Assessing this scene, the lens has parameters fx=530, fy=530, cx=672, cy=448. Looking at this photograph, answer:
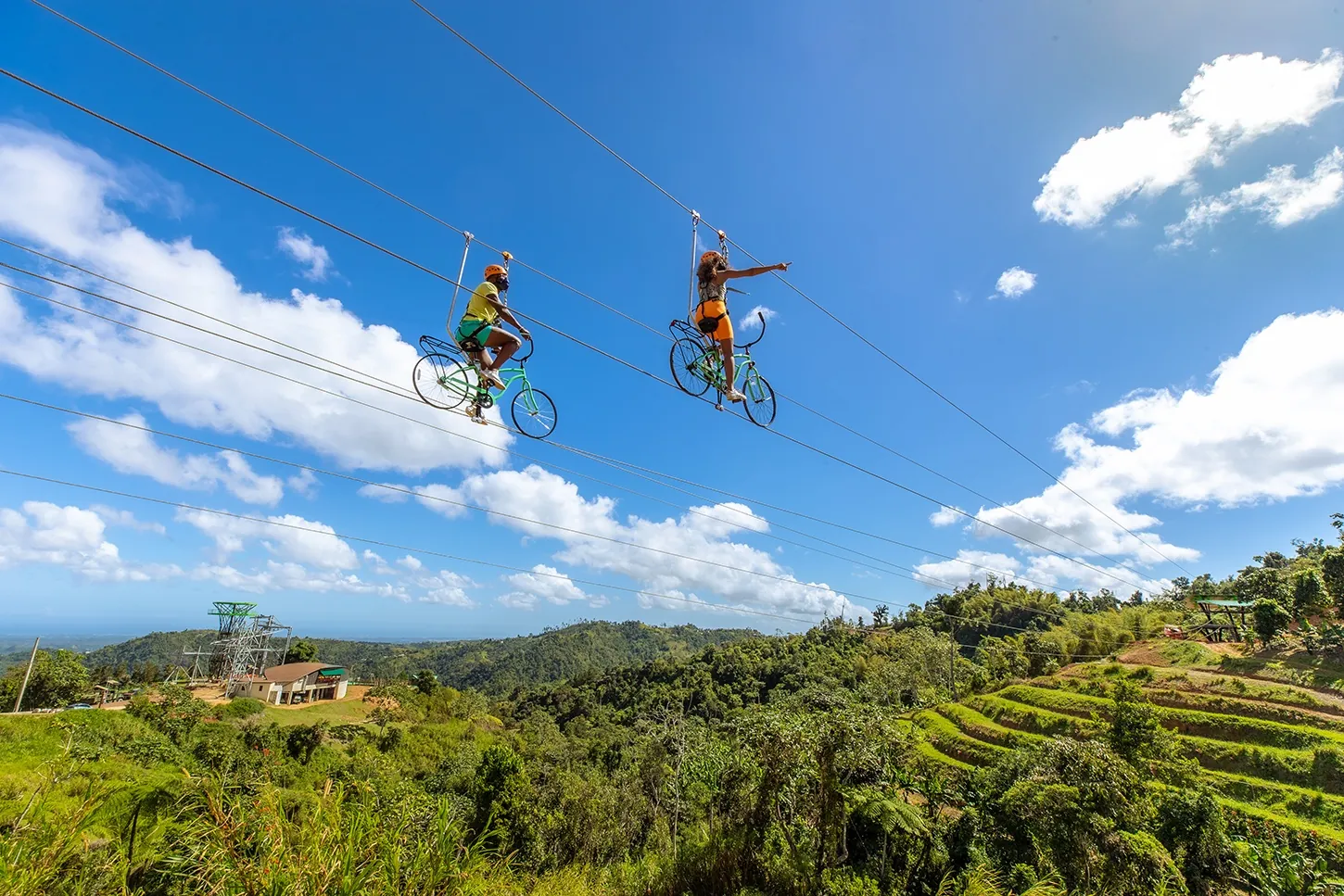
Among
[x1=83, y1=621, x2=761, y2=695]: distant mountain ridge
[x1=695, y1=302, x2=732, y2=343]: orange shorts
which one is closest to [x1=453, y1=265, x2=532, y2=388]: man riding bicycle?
[x1=695, y1=302, x2=732, y2=343]: orange shorts

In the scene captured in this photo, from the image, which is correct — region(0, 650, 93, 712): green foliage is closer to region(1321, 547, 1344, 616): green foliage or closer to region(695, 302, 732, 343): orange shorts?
region(695, 302, 732, 343): orange shorts

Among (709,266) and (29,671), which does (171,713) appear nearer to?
(29,671)

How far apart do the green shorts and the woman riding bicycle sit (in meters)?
3.03

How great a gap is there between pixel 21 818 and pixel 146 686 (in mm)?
53627

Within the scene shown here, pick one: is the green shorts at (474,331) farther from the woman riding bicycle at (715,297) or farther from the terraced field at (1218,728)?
the terraced field at (1218,728)

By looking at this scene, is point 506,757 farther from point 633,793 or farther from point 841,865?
point 841,865

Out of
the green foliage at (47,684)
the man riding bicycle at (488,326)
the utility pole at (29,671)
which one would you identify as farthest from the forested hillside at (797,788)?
the man riding bicycle at (488,326)

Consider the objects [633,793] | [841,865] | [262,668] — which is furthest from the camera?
[262,668]

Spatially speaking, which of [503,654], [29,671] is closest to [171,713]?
[29,671]

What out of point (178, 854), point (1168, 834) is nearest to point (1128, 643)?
point (1168, 834)

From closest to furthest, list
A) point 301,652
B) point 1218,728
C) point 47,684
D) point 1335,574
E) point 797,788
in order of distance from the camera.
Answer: point 797,788, point 1218,728, point 1335,574, point 47,684, point 301,652

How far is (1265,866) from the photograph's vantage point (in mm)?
13812

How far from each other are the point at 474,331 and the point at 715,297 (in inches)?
136

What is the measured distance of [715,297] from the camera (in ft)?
25.8
